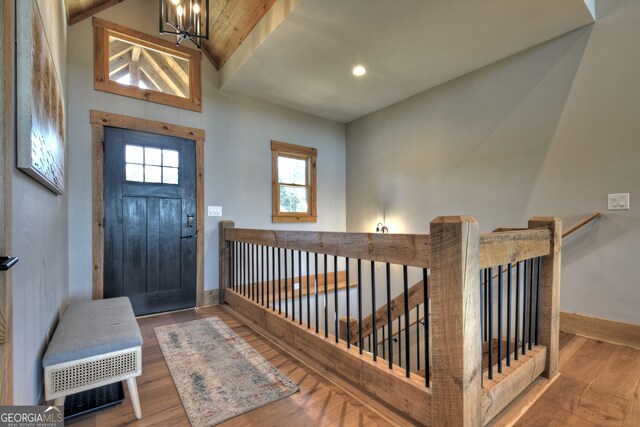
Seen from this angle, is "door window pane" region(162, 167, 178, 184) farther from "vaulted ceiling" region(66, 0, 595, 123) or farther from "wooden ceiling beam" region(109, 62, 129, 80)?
"vaulted ceiling" region(66, 0, 595, 123)

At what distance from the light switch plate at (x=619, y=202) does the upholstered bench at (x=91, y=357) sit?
3499mm

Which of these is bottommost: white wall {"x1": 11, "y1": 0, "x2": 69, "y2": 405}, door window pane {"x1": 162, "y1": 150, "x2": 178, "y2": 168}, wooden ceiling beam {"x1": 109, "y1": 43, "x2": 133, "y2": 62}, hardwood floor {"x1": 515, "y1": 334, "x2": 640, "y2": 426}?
hardwood floor {"x1": 515, "y1": 334, "x2": 640, "y2": 426}

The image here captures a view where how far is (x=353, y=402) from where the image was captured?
156cm

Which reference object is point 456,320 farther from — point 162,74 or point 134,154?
point 162,74

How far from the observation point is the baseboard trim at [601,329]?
2225 millimetres

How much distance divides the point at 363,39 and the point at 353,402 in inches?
113

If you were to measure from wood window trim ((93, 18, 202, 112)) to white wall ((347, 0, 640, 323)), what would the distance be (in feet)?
9.19

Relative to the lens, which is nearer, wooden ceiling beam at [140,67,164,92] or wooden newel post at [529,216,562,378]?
wooden newel post at [529,216,562,378]

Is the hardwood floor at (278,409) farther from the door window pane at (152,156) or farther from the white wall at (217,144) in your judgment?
the door window pane at (152,156)

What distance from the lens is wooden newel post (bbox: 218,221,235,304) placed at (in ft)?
11.6

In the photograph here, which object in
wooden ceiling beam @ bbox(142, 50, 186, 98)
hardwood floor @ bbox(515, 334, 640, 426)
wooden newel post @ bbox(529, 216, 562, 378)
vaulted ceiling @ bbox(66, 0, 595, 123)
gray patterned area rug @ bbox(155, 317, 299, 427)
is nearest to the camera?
hardwood floor @ bbox(515, 334, 640, 426)

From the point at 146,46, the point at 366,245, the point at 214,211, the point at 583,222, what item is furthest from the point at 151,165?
the point at 583,222

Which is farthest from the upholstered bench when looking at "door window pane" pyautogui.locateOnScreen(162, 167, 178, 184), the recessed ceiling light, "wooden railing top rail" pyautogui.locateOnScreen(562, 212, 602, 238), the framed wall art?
"wooden railing top rail" pyautogui.locateOnScreen(562, 212, 602, 238)

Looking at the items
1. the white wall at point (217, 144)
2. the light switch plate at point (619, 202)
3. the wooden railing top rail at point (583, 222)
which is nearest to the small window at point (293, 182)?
the white wall at point (217, 144)
